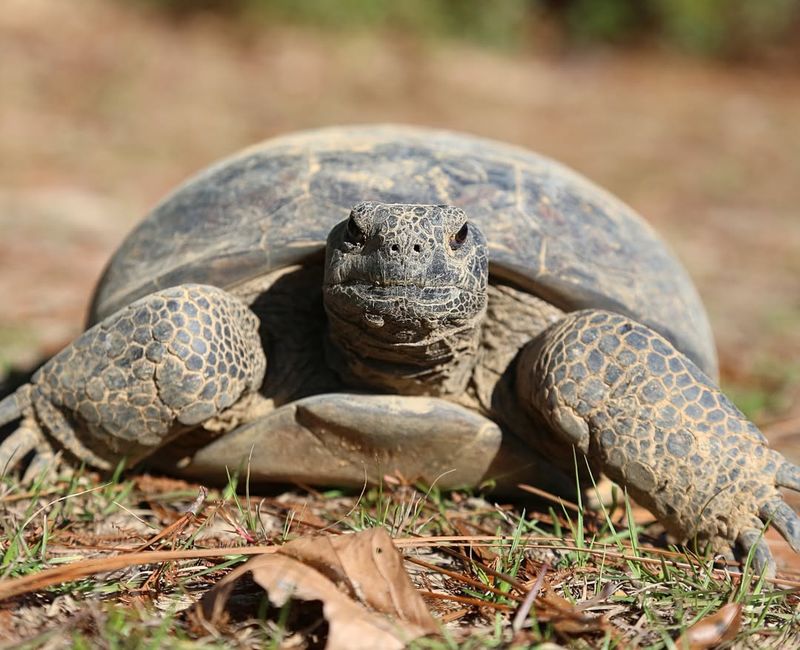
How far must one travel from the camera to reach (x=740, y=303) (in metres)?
6.54

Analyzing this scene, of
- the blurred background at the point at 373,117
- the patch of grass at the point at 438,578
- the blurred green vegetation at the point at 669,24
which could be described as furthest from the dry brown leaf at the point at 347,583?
the blurred green vegetation at the point at 669,24

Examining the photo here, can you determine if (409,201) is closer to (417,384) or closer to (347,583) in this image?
(417,384)

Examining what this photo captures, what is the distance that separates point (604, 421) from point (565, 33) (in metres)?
19.7

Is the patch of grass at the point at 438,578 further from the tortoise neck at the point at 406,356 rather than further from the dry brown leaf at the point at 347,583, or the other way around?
the tortoise neck at the point at 406,356

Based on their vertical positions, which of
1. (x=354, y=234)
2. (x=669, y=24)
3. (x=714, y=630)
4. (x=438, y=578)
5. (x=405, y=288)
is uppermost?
(x=669, y=24)

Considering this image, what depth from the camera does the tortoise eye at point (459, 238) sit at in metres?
2.69

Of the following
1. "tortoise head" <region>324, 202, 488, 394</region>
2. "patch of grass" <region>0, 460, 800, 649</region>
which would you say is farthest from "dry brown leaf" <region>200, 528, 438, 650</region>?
"tortoise head" <region>324, 202, 488, 394</region>

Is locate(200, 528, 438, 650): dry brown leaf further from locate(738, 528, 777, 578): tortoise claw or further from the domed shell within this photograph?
the domed shell

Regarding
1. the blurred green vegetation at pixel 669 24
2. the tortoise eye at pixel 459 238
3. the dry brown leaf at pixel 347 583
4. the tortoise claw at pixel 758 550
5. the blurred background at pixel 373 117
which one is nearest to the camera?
the dry brown leaf at pixel 347 583

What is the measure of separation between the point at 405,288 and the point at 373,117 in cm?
1035

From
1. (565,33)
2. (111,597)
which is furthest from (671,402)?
(565,33)

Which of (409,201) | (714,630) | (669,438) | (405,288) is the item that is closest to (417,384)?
(405,288)

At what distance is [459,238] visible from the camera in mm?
2715

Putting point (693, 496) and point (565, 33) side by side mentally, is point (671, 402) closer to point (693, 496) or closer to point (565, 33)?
point (693, 496)
